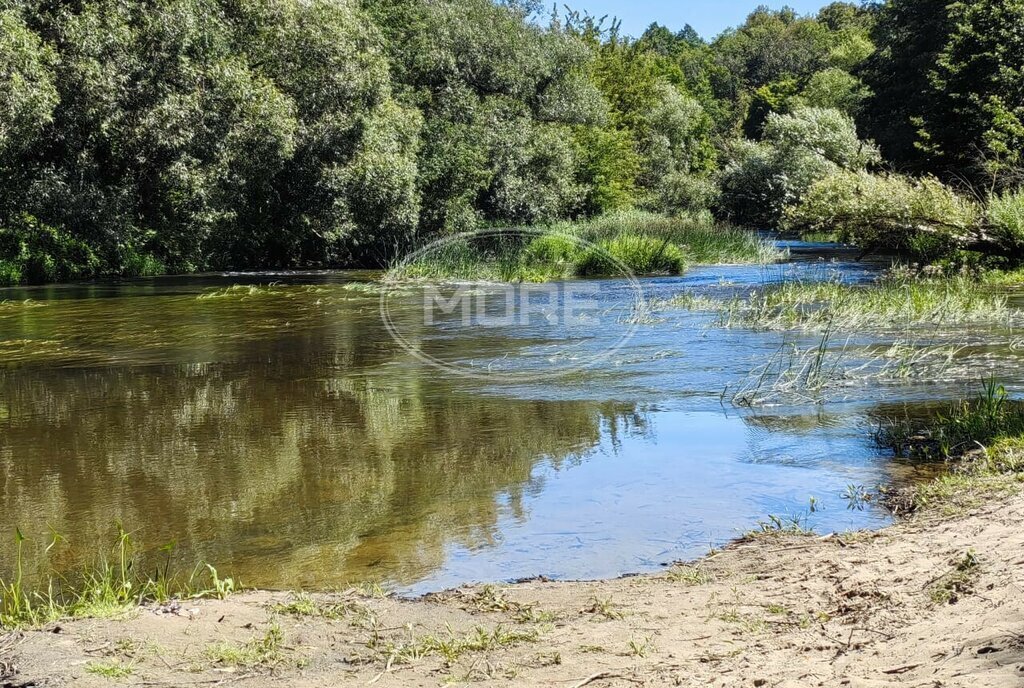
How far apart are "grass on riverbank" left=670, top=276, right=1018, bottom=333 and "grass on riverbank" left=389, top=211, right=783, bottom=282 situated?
29.7 ft

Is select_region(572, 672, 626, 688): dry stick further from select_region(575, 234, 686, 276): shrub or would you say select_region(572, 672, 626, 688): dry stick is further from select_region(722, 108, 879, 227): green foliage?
select_region(722, 108, 879, 227): green foliage

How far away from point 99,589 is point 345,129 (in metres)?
28.1

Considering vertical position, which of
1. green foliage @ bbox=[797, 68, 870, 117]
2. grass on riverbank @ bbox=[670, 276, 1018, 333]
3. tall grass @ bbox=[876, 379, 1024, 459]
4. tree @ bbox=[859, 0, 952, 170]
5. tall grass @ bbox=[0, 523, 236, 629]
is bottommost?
tall grass @ bbox=[0, 523, 236, 629]

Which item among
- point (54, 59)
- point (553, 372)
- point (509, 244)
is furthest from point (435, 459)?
point (509, 244)

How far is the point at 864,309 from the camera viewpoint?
51.2 ft

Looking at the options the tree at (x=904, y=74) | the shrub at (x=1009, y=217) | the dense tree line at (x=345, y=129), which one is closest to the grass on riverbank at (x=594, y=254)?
the dense tree line at (x=345, y=129)

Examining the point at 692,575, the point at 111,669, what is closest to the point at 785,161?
the point at 692,575

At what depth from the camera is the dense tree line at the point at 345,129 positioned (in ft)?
81.3

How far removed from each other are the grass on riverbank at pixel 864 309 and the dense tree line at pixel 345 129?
5.31 meters

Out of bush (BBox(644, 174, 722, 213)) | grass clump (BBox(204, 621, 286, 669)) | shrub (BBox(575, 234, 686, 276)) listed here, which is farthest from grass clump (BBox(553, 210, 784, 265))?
grass clump (BBox(204, 621, 286, 669))

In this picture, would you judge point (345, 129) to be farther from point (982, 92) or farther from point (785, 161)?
point (785, 161)

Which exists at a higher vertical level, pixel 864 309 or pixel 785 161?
pixel 785 161

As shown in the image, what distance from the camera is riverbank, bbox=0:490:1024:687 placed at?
363cm

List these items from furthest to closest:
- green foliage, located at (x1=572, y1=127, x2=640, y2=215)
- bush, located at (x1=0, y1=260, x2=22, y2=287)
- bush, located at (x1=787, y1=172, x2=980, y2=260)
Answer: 1. green foliage, located at (x1=572, y1=127, x2=640, y2=215)
2. bush, located at (x1=0, y1=260, x2=22, y2=287)
3. bush, located at (x1=787, y1=172, x2=980, y2=260)
